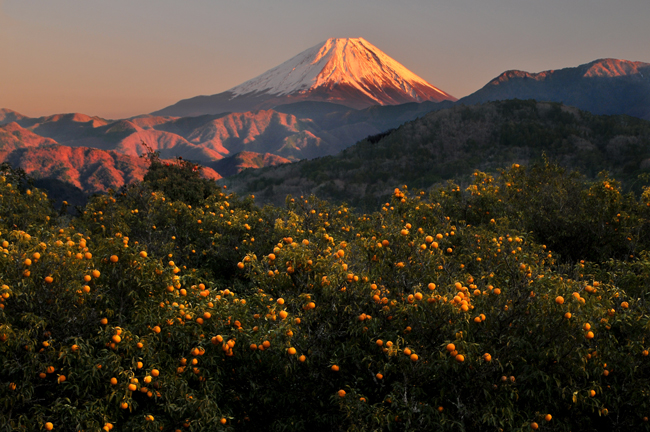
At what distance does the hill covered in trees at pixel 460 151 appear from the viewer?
8912 centimetres

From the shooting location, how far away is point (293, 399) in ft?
15.8

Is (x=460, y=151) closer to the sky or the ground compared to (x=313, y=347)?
closer to the sky

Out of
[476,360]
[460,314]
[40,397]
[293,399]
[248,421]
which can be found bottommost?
[248,421]

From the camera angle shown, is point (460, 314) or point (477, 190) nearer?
point (460, 314)

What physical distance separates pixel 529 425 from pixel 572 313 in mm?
1146

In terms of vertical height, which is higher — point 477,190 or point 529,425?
point 477,190

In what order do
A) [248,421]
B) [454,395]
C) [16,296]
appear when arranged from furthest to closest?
1. [248,421]
2. [454,395]
3. [16,296]

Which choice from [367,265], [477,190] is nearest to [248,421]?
[367,265]

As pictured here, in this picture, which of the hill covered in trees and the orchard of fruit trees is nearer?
the orchard of fruit trees

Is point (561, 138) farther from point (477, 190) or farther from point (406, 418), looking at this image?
point (406, 418)

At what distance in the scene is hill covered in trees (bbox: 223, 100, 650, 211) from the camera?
292 feet

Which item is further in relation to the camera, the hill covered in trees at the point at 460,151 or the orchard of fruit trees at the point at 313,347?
the hill covered in trees at the point at 460,151

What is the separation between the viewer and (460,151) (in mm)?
104812

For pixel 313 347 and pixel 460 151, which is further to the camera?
pixel 460 151
